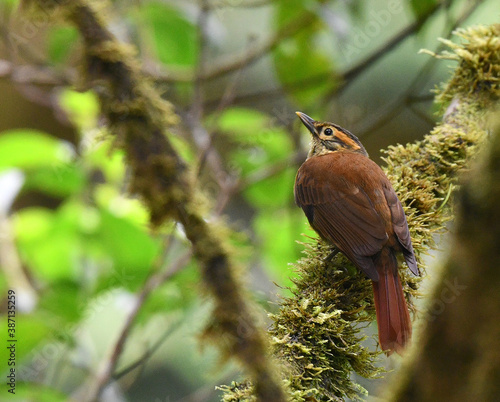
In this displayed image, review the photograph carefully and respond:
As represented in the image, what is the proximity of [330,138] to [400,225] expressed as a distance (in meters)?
1.17

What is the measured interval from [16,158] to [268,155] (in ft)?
4.73

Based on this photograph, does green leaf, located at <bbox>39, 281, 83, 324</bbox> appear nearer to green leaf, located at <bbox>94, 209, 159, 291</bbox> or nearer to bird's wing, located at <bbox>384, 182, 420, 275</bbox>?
green leaf, located at <bbox>94, 209, 159, 291</bbox>

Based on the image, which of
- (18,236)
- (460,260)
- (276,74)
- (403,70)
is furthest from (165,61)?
(403,70)

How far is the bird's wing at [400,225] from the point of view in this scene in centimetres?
211

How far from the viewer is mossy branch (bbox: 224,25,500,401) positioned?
1.51 m

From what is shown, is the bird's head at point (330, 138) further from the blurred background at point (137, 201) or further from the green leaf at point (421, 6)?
the green leaf at point (421, 6)

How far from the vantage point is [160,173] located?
1.08 metres

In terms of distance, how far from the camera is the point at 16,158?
2898mm

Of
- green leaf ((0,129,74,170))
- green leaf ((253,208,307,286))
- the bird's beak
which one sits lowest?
green leaf ((253,208,307,286))

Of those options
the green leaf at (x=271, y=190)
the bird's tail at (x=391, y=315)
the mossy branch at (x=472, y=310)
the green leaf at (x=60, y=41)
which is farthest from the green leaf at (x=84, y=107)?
the mossy branch at (x=472, y=310)

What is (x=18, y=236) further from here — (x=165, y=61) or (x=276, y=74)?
(x=276, y=74)

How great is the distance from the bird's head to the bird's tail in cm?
133

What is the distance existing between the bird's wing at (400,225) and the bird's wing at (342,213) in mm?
85

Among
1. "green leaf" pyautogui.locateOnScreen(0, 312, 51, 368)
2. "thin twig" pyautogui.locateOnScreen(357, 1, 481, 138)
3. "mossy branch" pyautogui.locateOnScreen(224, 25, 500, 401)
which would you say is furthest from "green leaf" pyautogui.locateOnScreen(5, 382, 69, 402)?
"thin twig" pyautogui.locateOnScreen(357, 1, 481, 138)
